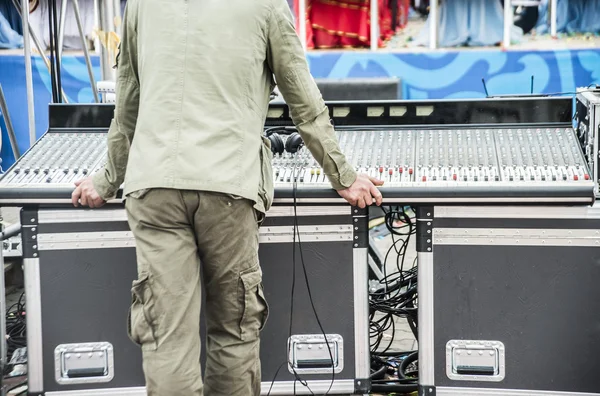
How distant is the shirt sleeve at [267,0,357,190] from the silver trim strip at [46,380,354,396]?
3.10 feet

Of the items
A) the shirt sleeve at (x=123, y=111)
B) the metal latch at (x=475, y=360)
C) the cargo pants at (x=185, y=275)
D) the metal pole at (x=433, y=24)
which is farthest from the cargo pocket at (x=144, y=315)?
the metal pole at (x=433, y=24)

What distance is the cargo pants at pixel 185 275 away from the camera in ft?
9.03

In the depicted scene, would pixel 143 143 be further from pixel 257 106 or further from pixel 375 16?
pixel 375 16

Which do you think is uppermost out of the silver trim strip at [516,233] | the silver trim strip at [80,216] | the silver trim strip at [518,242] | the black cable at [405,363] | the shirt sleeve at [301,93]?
the shirt sleeve at [301,93]

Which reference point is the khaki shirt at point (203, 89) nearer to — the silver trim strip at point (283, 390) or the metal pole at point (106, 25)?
the silver trim strip at point (283, 390)

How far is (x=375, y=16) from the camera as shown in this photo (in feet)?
34.7

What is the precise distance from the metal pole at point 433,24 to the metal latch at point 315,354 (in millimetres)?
7459

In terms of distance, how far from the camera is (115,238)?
11.8 feet

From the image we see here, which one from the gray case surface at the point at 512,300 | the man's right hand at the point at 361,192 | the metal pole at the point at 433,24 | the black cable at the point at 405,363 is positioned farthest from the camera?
the metal pole at the point at 433,24

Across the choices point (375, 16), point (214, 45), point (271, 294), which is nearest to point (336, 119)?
point (271, 294)

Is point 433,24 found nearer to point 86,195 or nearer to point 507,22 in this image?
point 507,22

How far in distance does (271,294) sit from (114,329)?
2.30 ft

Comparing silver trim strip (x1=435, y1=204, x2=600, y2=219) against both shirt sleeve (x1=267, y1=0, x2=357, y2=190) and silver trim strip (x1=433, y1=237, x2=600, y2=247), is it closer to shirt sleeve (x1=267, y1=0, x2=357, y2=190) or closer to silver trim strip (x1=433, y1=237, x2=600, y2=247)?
silver trim strip (x1=433, y1=237, x2=600, y2=247)

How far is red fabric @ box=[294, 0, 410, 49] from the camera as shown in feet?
35.2
